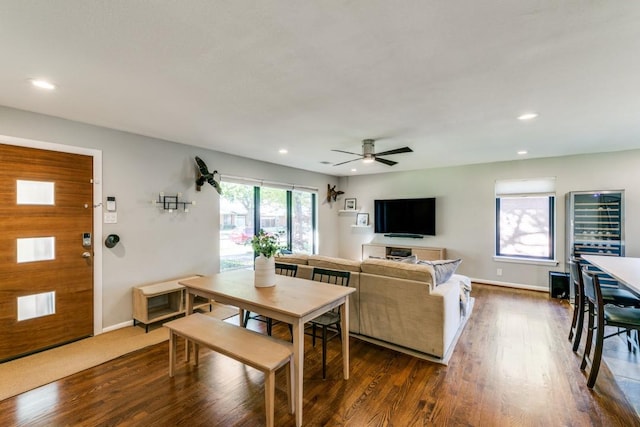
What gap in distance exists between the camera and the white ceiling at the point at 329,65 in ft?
4.86

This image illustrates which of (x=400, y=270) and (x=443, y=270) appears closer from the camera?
(x=400, y=270)

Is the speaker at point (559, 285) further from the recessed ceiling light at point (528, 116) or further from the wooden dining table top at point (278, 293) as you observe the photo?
the wooden dining table top at point (278, 293)

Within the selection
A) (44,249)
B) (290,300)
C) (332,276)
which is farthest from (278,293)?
(44,249)

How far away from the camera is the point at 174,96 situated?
8.29 feet

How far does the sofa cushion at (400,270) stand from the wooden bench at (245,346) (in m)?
1.36

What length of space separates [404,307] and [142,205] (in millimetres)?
3475

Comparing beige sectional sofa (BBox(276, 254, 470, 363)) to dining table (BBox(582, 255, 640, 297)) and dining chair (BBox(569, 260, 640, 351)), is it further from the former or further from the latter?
dining table (BBox(582, 255, 640, 297))

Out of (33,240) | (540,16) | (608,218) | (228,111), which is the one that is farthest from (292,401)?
(608,218)

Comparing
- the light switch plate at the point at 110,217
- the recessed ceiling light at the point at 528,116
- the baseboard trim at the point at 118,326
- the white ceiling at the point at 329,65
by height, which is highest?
the white ceiling at the point at 329,65

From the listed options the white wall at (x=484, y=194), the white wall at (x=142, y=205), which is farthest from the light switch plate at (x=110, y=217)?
the white wall at (x=484, y=194)

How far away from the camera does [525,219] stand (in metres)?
5.47

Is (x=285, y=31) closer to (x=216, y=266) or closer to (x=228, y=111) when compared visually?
(x=228, y=111)

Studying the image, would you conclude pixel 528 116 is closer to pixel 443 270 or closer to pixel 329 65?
pixel 443 270

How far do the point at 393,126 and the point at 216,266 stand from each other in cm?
345
